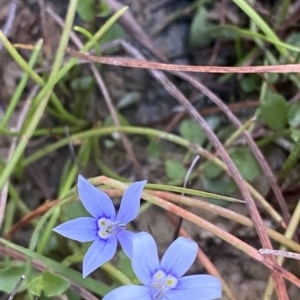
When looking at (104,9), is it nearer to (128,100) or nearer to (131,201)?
(128,100)

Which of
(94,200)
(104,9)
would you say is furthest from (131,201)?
(104,9)

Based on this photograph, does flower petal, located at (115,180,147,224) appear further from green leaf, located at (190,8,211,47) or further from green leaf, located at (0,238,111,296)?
green leaf, located at (190,8,211,47)

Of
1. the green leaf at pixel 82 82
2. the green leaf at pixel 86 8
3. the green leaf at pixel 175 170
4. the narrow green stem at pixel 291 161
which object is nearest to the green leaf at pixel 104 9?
the green leaf at pixel 86 8

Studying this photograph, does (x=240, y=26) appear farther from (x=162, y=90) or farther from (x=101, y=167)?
(x=101, y=167)

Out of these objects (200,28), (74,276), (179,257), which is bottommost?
(74,276)

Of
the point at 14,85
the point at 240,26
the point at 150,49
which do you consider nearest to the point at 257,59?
the point at 240,26

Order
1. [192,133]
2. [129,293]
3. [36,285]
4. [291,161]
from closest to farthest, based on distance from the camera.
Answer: [129,293] → [36,285] → [291,161] → [192,133]

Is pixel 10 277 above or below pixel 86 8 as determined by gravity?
below
